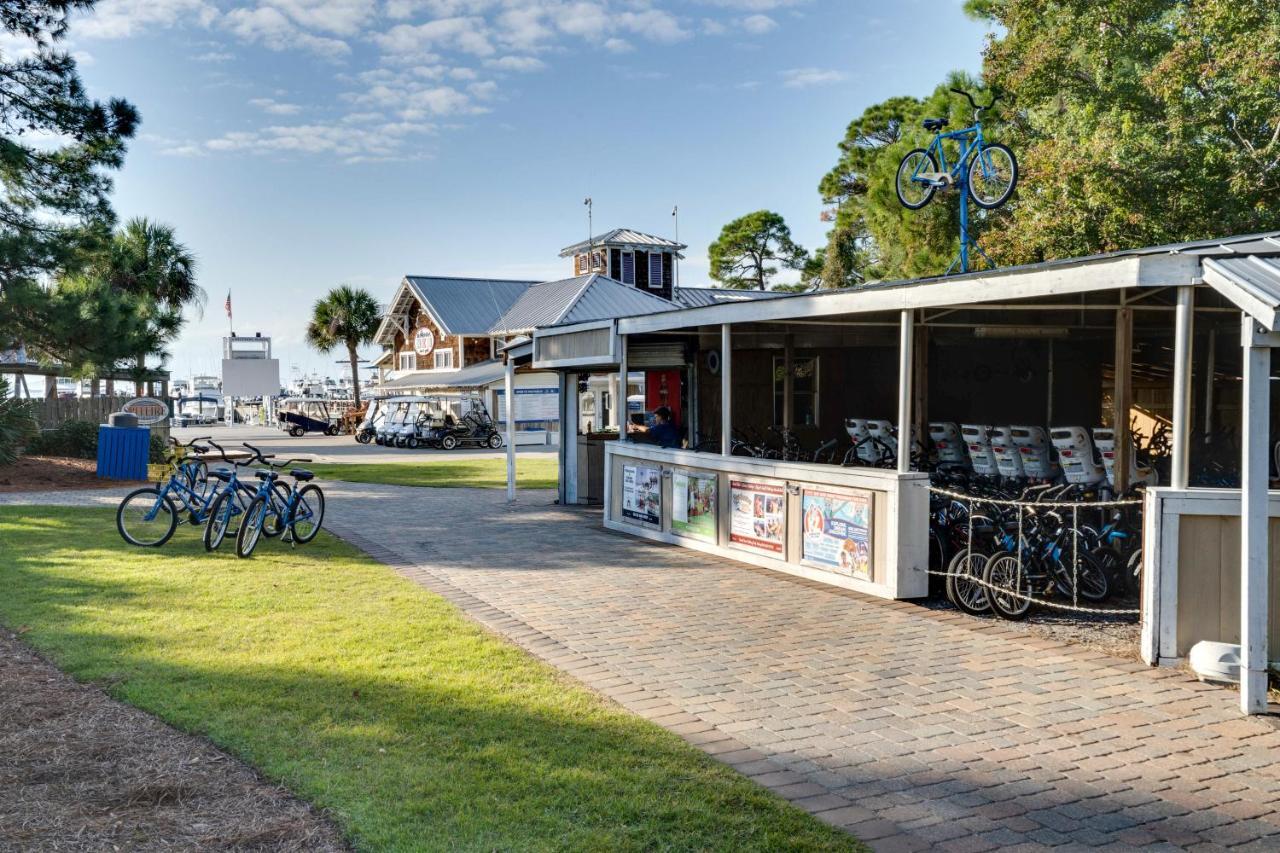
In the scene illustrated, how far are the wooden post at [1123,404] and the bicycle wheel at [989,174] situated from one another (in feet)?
14.2

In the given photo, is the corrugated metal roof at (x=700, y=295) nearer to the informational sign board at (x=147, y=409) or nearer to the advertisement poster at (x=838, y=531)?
the informational sign board at (x=147, y=409)

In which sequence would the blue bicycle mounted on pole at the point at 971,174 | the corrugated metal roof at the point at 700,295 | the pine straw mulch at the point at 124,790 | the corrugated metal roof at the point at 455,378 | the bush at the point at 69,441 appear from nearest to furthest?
the pine straw mulch at the point at 124,790
the blue bicycle mounted on pole at the point at 971,174
the bush at the point at 69,441
the corrugated metal roof at the point at 455,378
the corrugated metal roof at the point at 700,295

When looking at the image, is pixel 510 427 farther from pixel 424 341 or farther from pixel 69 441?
pixel 424 341

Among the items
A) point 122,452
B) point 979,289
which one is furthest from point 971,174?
point 122,452

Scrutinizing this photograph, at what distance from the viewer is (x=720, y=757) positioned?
5172 millimetres

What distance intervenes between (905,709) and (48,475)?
737 inches

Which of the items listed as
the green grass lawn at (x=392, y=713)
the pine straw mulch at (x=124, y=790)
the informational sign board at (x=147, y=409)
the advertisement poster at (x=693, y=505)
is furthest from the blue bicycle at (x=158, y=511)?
the informational sign board at (x=147, y=409)

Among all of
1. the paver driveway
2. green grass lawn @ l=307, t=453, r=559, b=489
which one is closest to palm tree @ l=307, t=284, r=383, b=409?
green grass lawn @ l=307, t=453, r=559, b=489

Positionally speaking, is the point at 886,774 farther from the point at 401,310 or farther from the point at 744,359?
the point at 401,310

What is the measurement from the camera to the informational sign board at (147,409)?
24.3 meters

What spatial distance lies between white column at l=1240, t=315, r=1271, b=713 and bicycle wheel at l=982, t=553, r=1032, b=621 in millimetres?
2135

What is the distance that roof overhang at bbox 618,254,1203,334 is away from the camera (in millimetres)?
6742

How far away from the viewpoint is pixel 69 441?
23.1 metres

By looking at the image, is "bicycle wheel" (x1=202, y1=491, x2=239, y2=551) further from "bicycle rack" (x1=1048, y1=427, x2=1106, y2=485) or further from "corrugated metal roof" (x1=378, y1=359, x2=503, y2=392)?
"corrugated metal roof" (x1=378, y1=359, x2=503, y2=392)
